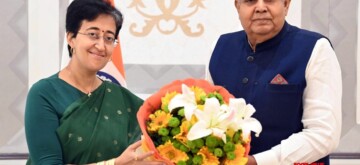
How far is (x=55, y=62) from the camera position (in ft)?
9.52

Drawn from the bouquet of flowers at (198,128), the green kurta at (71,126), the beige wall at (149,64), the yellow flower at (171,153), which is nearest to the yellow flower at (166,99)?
the bouquet of flowers at (198,128)

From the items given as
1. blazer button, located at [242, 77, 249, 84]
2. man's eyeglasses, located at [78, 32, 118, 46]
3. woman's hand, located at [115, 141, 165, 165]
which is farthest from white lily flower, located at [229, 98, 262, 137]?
man's eyeglasses, located at [78, 32, 118, 46]

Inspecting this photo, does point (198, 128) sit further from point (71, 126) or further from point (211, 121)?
point (71, 126)

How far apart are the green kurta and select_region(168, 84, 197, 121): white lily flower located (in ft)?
1.52

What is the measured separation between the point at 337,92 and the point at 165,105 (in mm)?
683

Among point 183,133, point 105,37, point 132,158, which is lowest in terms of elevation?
point 132,158

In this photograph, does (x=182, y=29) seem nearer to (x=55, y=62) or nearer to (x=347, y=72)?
(x=55, y=62)

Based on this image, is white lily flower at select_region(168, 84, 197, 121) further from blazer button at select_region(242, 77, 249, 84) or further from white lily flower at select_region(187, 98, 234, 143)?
blazer button at select_region(242, 77, 249, 84)

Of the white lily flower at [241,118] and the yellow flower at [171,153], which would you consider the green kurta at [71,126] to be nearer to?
the yellow flower at [171,153]

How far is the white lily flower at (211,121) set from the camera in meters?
1.30

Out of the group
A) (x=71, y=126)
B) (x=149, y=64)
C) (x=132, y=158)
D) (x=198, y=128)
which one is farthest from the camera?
(x=149, y=64)

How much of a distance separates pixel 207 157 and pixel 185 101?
0.16 m

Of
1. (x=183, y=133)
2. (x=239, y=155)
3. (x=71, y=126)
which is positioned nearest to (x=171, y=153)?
(x=183, y=133)

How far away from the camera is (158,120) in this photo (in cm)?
139
